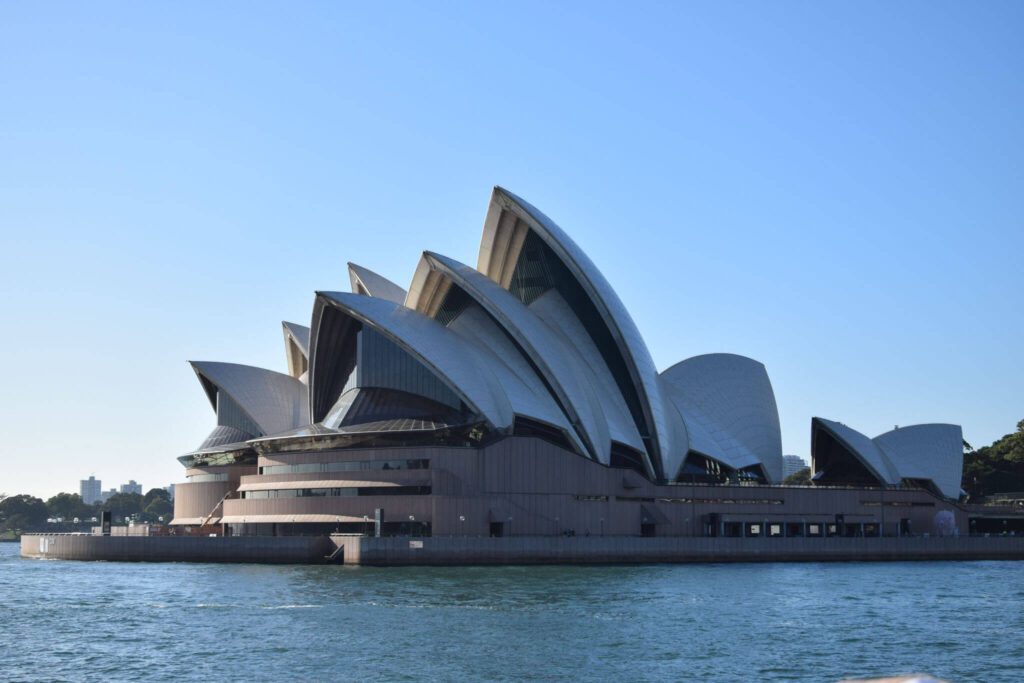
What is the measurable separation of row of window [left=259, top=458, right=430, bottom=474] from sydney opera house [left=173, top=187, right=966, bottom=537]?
109mm

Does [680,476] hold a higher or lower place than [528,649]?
higher

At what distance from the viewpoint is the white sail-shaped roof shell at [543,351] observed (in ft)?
242

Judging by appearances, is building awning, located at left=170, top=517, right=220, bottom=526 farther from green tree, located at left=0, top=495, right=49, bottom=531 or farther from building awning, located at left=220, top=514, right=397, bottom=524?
green tree, located at left=0, top=495, right=49, bottom=531

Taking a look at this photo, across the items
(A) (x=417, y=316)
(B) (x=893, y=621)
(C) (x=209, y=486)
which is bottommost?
(B) (x=893, y=621)

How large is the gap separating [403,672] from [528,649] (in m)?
4.68

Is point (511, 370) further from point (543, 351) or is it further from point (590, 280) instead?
point (590, 280)

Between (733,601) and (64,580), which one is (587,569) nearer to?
(733,601)

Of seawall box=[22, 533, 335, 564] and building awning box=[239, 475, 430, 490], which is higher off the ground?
building awning box=[239, 475, 430, 490]

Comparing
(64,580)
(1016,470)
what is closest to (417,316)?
(64,580)

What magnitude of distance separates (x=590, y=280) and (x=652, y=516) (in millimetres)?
15600

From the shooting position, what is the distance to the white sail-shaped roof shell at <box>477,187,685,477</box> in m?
76.0

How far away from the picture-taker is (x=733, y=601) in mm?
46969

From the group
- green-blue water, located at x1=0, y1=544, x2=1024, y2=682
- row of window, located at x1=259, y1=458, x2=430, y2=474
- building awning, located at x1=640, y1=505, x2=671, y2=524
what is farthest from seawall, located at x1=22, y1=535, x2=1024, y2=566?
green-blue water, located at x1=0, y1=544, x2=1024, y2=682

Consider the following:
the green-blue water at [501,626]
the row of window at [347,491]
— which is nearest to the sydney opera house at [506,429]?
the row of window at [347,491]
